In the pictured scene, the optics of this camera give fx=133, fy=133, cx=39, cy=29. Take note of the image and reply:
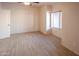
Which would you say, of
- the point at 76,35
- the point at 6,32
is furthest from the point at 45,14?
the point at 76,35

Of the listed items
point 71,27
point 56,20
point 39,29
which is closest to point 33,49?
point 71,27

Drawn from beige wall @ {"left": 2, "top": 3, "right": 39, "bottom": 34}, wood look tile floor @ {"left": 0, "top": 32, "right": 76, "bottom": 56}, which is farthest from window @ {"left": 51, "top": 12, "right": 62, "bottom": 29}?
wood look tile floor @ {"left": 0, "top": 32, "right": 76, "bottom": 56}

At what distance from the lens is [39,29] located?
38.9ft

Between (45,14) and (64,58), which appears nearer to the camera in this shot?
(64,58)

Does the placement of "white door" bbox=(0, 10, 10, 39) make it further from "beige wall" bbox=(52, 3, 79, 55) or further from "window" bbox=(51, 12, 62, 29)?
"beige wall" bbox=(52, 3, 79, 55)

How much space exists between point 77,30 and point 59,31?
141 inches

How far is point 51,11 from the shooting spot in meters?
9.64

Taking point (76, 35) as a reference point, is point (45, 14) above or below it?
above

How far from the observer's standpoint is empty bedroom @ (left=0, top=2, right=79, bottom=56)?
5.04 m

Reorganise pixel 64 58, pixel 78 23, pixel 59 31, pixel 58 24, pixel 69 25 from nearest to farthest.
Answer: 1. pixel 64 58
2. pixel 78 23
3. pixel 69 25
4. pixel 59 31
5. pixel 58 24

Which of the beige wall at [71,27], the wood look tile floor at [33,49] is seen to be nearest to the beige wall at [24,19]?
the wood look tile floor at [33,49]

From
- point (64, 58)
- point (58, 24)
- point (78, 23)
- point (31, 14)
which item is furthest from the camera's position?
point (31, 14)

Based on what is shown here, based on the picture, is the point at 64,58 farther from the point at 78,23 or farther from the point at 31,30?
the point at 31,30

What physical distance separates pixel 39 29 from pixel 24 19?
64.5 inches
